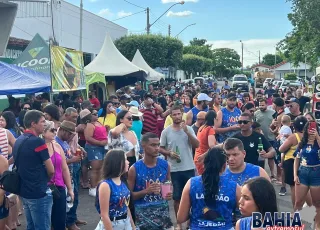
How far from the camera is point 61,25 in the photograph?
1309 inches

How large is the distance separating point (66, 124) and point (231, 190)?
10.8 feet

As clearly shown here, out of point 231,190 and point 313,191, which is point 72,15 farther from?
point 231,190

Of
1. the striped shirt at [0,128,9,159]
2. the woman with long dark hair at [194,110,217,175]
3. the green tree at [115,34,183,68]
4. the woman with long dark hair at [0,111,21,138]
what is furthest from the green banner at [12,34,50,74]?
the green tree at [115,34,183,68]

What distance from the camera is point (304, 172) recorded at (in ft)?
23.4

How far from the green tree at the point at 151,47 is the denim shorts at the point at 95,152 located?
27.2 m

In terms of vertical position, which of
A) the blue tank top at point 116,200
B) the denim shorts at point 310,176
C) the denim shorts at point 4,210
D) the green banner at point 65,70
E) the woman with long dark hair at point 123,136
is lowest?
the denim shorts at point 4,210

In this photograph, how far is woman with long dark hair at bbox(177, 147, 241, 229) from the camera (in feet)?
13.3

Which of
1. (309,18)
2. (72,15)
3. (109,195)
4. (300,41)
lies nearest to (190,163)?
(109,195)

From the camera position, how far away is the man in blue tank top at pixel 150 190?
5027mm

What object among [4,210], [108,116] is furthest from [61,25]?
[4,210]

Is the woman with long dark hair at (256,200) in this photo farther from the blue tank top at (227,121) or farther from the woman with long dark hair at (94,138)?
the blue tank top at (227,121)

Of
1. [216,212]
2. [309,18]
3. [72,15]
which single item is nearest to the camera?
[216,212]

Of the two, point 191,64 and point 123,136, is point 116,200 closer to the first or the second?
point 123,136

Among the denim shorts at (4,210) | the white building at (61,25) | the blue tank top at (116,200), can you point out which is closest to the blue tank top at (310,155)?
the blue tank top at (116,200)
